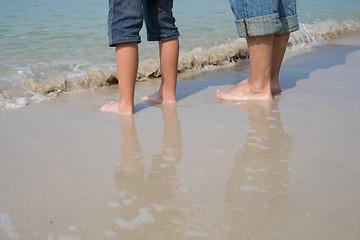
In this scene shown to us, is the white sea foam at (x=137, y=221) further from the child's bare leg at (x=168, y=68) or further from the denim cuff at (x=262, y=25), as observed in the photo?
the denim cuff at (x=262, y=25)

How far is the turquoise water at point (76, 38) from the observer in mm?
3191

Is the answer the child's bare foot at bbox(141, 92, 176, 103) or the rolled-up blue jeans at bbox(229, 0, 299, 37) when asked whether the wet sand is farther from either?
the rolled-up blue jeans at bbox(229, 0, 299, 37)

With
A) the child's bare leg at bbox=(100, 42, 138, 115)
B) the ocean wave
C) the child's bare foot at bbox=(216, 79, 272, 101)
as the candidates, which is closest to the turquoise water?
the ocean wave

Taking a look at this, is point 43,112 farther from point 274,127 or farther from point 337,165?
point 337,165

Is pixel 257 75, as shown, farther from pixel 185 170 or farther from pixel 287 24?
pixel 185 170

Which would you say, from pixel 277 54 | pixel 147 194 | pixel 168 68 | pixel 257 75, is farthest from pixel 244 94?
pixel 147 194

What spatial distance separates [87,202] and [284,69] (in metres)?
2.67

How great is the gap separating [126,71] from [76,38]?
2824 millimetres

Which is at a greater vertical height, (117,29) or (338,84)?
(117,29)

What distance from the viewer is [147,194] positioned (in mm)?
1373

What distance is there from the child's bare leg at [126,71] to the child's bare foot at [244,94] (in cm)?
64

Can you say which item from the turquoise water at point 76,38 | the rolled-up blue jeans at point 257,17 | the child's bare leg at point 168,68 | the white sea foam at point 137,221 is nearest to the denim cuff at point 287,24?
the rolled-up blue jeans at point 257,17

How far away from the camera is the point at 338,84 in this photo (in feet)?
9.26

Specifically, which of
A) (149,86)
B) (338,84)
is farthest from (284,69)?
(149,86)
